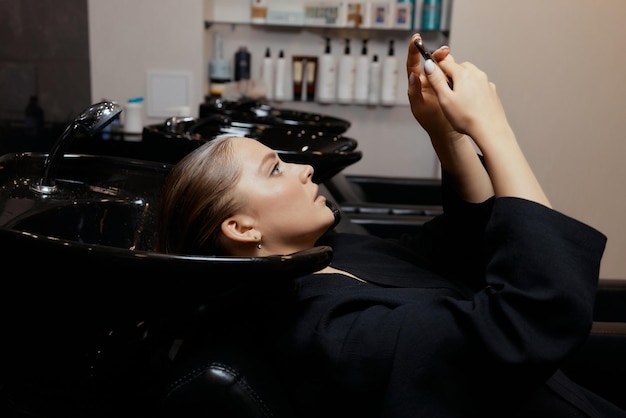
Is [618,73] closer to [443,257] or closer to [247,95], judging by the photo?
[247,95]

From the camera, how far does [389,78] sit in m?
3.68

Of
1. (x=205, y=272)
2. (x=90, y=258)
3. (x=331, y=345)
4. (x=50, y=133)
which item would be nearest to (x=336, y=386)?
(x=331, y=345)

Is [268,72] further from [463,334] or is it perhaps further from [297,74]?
[463,334]

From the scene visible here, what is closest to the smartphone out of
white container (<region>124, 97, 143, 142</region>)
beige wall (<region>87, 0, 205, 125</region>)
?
white container (<region>124, 97, 143, 142</region>)

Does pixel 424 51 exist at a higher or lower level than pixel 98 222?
higher

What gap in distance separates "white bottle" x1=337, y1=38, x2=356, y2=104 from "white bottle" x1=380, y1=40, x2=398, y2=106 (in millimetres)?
163

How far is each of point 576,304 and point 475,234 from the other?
0.41 m

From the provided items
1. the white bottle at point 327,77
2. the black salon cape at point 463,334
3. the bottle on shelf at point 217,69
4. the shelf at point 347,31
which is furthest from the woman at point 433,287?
the shelf at point 347,31

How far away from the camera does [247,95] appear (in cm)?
349

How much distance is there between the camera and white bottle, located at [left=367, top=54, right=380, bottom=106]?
12.1 ft

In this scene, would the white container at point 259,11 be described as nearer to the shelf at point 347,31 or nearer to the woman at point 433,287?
the shelf at point 347,31

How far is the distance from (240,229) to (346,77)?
268 cm

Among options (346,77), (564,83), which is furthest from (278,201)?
(564,83)

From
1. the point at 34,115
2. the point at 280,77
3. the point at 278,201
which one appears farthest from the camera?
the point at 280,77
